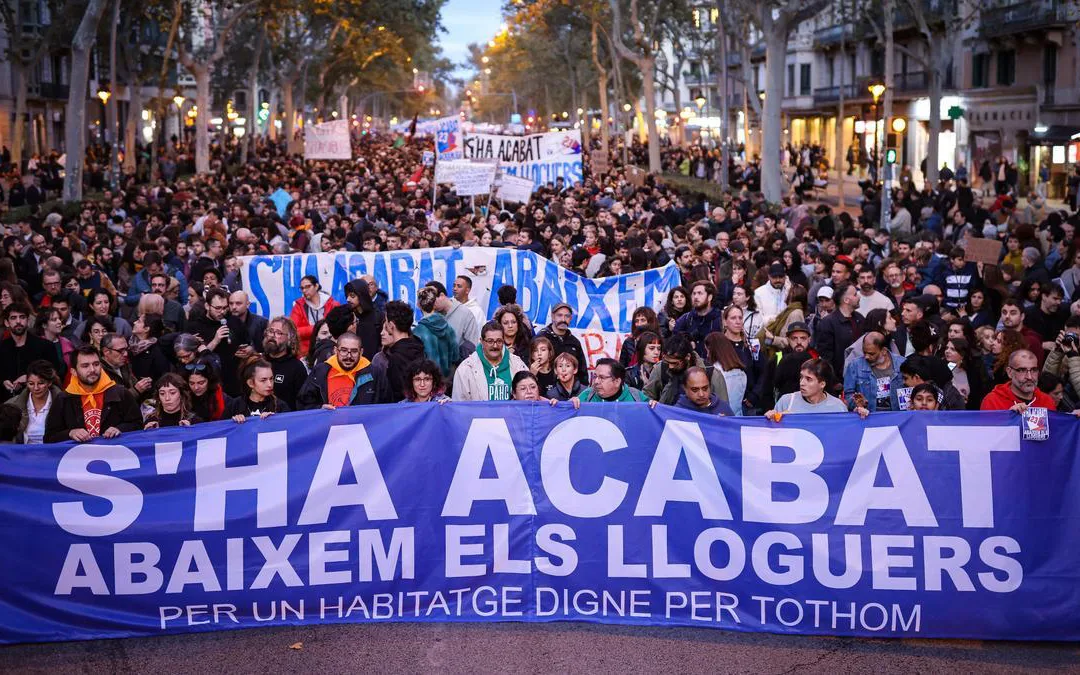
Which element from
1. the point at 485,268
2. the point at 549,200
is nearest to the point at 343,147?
the point at 549,200

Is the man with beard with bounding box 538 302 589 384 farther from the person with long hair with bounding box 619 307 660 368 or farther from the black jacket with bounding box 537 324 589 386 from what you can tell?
the person with long hair with bounding box 619 307 660 368

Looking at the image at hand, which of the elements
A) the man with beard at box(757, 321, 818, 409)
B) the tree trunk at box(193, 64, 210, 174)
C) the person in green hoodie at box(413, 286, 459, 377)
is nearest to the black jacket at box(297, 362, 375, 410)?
the person in green hoodie at box(413, 286, 459, 377)

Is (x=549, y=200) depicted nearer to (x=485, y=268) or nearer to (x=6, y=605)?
(x=485, y=268)

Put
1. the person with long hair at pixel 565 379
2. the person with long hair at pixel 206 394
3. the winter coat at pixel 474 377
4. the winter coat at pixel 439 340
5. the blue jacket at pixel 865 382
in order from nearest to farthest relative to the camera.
Answer: the person with long hair at pixel 206 394
the person with long hair at pixel 565 379
the blue jacket at pixel 865 382
the winter coat at pixel 474 377
the winter coat at pixel 439 340

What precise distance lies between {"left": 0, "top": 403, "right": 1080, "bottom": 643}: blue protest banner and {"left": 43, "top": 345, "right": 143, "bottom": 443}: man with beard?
888mm

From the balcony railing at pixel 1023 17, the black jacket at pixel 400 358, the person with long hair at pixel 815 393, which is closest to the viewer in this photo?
the person with long hair at pixel 815 393

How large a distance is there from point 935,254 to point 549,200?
38.1 ft

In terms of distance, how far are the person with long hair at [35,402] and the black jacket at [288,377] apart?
1538 millimetres

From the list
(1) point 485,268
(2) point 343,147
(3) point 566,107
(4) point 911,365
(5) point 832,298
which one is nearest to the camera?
(4) point 911,365

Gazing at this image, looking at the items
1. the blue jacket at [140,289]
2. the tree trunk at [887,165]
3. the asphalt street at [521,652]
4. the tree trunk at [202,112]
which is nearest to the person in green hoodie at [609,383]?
the asphalt street at [521,652]

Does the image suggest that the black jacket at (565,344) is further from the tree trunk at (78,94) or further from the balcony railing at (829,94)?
the balcony railing at (829,94)

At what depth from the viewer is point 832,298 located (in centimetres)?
1239

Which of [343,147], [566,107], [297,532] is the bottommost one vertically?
[297,532]

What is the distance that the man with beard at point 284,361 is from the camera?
32.3 feet
